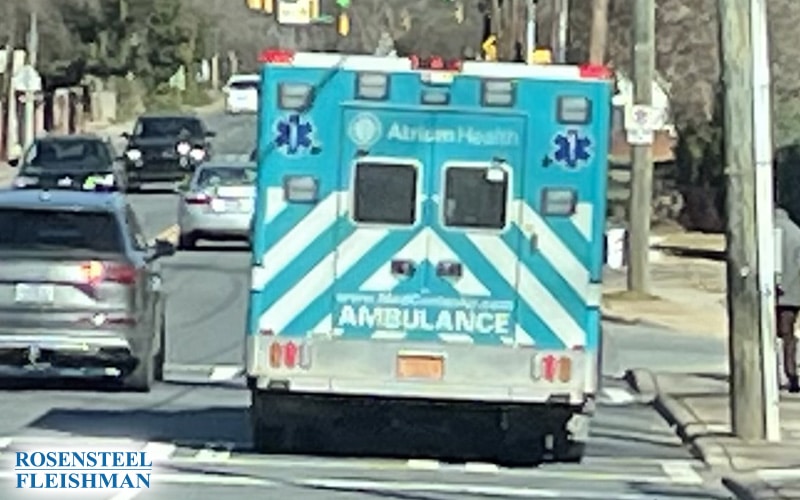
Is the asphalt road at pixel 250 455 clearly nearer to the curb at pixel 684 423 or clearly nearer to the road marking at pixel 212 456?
the road marking at pixel 212 456

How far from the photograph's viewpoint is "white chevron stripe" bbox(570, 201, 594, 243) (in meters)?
15.2

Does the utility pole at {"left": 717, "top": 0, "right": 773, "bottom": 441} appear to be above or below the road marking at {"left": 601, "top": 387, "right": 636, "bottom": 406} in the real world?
above

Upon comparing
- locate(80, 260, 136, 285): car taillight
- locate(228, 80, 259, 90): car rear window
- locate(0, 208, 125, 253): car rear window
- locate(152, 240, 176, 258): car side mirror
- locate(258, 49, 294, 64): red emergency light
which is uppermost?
locate(228, 80, 259, 90): car rear window

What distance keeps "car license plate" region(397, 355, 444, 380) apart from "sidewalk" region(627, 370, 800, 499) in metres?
2.02

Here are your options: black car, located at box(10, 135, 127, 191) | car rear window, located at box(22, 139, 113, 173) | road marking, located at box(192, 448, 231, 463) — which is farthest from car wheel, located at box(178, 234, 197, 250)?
road marking, located at box(192, 448, 231, 463)

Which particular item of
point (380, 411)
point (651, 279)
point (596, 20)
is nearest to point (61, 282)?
point (380, 411)

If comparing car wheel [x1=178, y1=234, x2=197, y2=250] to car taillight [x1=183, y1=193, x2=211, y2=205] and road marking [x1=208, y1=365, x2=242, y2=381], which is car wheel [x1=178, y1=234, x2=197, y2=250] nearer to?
car taillight [x1=183, y1=193, x2=211, y2=205]

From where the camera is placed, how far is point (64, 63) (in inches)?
3231

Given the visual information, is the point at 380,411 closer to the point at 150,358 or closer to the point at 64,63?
the point at 150,358

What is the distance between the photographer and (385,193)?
1518 cm

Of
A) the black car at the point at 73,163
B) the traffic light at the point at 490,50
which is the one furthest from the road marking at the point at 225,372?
the traffic light at the point at 490,50

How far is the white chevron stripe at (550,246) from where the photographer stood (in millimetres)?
15227

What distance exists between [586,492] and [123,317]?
18.6ft

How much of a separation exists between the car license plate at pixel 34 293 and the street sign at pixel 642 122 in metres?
11.1
